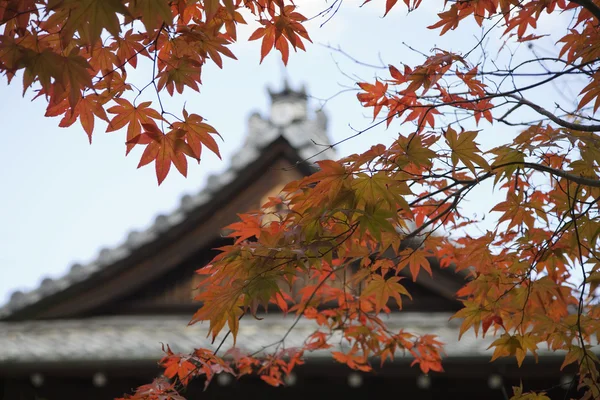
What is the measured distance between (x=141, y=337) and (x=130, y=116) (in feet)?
11.0

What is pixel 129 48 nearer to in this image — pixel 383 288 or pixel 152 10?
pixel 152 10

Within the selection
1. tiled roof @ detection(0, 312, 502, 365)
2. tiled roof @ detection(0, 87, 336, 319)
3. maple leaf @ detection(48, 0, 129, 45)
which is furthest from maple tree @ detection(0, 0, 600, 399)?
tiled roof @ detection(0, 87, 336, 319)

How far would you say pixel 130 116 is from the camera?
6.93 feet

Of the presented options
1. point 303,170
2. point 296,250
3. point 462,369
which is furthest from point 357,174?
point 303,170

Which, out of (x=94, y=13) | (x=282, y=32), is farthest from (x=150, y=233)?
(x=94, y=13)

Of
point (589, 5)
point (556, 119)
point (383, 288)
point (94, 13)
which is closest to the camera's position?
point (94, 13)

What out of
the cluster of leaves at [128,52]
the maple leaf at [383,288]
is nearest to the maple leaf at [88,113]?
the cluster of leaves at [128,52]

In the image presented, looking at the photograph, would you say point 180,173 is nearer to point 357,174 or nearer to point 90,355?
point 357,174

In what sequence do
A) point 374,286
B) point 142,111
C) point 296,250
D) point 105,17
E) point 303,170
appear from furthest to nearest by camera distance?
1. point 303,170
2. point 374,286
3. point 142,111
4. point 296,250
5. point 105,17

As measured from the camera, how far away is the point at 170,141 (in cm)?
203

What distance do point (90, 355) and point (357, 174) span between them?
336cm

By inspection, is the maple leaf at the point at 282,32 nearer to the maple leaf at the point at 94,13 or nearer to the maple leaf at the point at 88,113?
the maple leaf at the point at 88,113

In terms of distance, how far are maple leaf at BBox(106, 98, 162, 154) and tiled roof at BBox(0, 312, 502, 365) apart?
271 cm

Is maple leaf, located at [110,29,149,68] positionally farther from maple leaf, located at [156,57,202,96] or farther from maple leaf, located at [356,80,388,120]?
maple leaf, located at [356,80,388,120]
